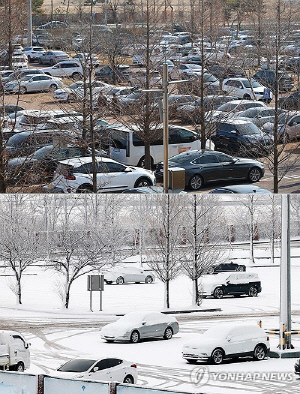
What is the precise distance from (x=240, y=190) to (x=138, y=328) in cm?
145

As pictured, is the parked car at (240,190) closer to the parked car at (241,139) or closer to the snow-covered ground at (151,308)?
the parked car at (241,139)

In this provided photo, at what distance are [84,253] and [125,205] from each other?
0.62 metres

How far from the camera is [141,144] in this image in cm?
841

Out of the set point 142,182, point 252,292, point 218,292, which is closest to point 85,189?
point 142,182

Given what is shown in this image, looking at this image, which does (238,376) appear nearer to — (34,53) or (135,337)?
(135,337)

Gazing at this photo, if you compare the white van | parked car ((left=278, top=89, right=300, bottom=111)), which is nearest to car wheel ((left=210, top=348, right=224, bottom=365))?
the white van

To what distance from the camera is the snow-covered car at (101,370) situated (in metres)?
7.28

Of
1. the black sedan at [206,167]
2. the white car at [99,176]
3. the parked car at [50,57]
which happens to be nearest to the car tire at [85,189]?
the white car at [99,176]

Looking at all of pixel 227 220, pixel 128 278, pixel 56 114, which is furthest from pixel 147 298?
pixel 56 114

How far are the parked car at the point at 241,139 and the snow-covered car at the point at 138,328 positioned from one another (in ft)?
4.46

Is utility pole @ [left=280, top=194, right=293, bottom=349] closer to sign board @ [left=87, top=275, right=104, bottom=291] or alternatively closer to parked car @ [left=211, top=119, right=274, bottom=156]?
parked car @ [left=211, top=119, right=274, bottom=156]

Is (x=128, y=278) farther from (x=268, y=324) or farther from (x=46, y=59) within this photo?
(x=46, y=59)

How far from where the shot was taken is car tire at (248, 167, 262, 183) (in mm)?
7682

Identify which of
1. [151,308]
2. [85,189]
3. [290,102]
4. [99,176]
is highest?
[290,102]
